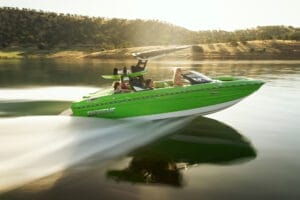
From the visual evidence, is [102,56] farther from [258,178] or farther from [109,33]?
[258,178]

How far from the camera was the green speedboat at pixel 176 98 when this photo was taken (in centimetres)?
1536

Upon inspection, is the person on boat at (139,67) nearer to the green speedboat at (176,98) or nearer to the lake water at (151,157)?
the green speedboat at (176,98)

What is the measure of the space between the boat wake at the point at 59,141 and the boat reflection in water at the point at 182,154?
29.8 inches

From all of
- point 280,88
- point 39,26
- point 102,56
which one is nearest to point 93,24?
point 39,26

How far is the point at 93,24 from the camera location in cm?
15425

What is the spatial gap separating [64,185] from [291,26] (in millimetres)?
139867

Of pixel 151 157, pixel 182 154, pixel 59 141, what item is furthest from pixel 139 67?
pixel 151 157

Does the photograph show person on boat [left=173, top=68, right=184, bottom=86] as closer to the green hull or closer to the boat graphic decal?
the green hull

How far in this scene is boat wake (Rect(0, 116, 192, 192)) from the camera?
1065cm

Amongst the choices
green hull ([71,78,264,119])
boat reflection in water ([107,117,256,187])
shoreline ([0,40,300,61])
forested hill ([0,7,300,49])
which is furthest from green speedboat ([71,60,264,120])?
forested hill ([0,7,300,49])

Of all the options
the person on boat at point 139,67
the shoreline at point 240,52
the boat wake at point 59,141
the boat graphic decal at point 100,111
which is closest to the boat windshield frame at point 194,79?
the person on boat at point 139,67

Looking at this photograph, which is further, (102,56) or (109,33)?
(109,33)

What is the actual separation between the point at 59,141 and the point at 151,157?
3.39 m

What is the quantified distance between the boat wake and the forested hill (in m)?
106
